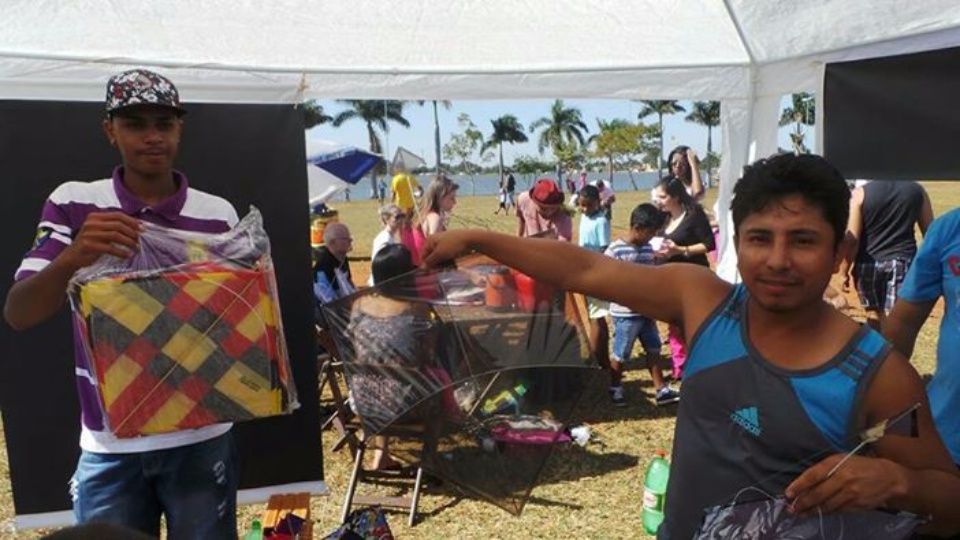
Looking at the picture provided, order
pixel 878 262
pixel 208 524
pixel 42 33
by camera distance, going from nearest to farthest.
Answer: pixel 208 524, pixel 42 33, pixel 878 262

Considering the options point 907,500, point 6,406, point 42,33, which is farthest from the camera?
point 6,406

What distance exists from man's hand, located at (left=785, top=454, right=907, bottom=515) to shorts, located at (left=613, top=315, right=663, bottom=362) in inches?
187

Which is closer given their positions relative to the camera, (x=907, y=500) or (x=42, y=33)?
(x=907, y=500)

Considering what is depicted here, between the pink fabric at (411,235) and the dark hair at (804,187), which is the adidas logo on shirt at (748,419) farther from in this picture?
the pink fabric at (411,235)

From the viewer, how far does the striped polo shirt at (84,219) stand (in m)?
1.88

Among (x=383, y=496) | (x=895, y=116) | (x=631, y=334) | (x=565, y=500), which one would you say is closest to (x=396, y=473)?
(x=383, y=496)

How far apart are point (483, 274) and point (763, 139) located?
3.15 metres

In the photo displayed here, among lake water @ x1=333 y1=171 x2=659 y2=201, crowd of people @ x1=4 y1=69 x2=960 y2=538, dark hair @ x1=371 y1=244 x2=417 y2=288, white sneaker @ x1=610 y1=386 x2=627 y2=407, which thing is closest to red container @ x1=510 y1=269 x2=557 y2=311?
crowd of people @ x1=4 y1=69 x2=960 y2=538

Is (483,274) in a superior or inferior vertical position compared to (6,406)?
superior

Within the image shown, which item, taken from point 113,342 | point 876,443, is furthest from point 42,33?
point 876,443

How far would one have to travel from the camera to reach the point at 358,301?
207cm

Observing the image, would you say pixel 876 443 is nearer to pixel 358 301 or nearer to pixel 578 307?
pixel 578 307

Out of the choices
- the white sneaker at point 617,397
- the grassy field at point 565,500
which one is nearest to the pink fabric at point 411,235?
the grassy field at point 565,500

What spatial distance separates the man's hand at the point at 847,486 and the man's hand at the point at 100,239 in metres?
1.53
